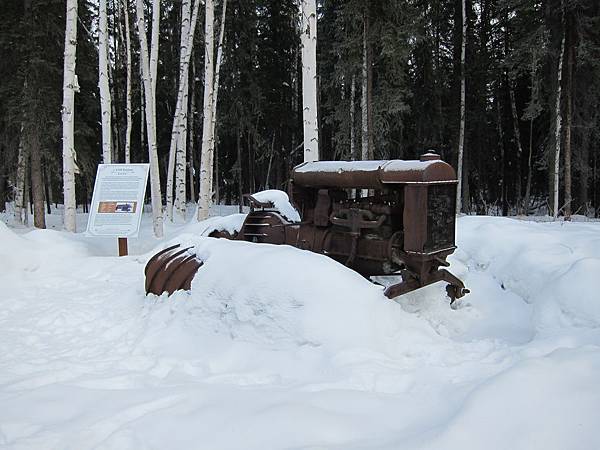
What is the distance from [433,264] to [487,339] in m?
0.96

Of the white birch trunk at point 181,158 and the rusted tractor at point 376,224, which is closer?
the rusted tractor at point 376,224

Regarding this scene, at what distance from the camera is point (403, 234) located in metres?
4.59

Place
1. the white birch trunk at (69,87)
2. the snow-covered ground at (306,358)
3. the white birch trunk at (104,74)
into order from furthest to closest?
the white birch trunk at (104,74) < the white birch trunk at (69,87) < the snow-covered ground at (306,358)

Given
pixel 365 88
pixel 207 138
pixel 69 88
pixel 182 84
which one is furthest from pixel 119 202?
pixel 365 88

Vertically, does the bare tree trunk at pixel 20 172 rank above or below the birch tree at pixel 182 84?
below

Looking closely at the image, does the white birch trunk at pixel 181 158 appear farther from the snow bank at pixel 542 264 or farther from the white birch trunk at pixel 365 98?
the snow bank at pixel 542 264

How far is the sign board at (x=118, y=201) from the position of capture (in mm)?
7898

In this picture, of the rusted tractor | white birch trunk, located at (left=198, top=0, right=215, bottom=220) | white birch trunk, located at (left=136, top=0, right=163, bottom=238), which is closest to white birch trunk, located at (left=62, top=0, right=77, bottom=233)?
white birch trunk, located at (left=136, top=0, right=163, bottom=238)

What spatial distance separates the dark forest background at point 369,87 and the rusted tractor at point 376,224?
9490 millimetres

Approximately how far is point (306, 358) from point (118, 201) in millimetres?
5907

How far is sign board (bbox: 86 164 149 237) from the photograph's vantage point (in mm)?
7898

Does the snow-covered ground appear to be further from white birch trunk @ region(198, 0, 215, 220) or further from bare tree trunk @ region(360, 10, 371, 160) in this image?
bare tree trunk @ region(360, 10, 371, 160)

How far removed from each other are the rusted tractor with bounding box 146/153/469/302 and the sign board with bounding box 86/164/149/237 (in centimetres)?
300

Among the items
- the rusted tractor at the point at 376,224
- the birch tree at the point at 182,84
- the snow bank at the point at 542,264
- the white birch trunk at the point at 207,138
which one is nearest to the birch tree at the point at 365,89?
the white birch trunk at the point at 207,138
